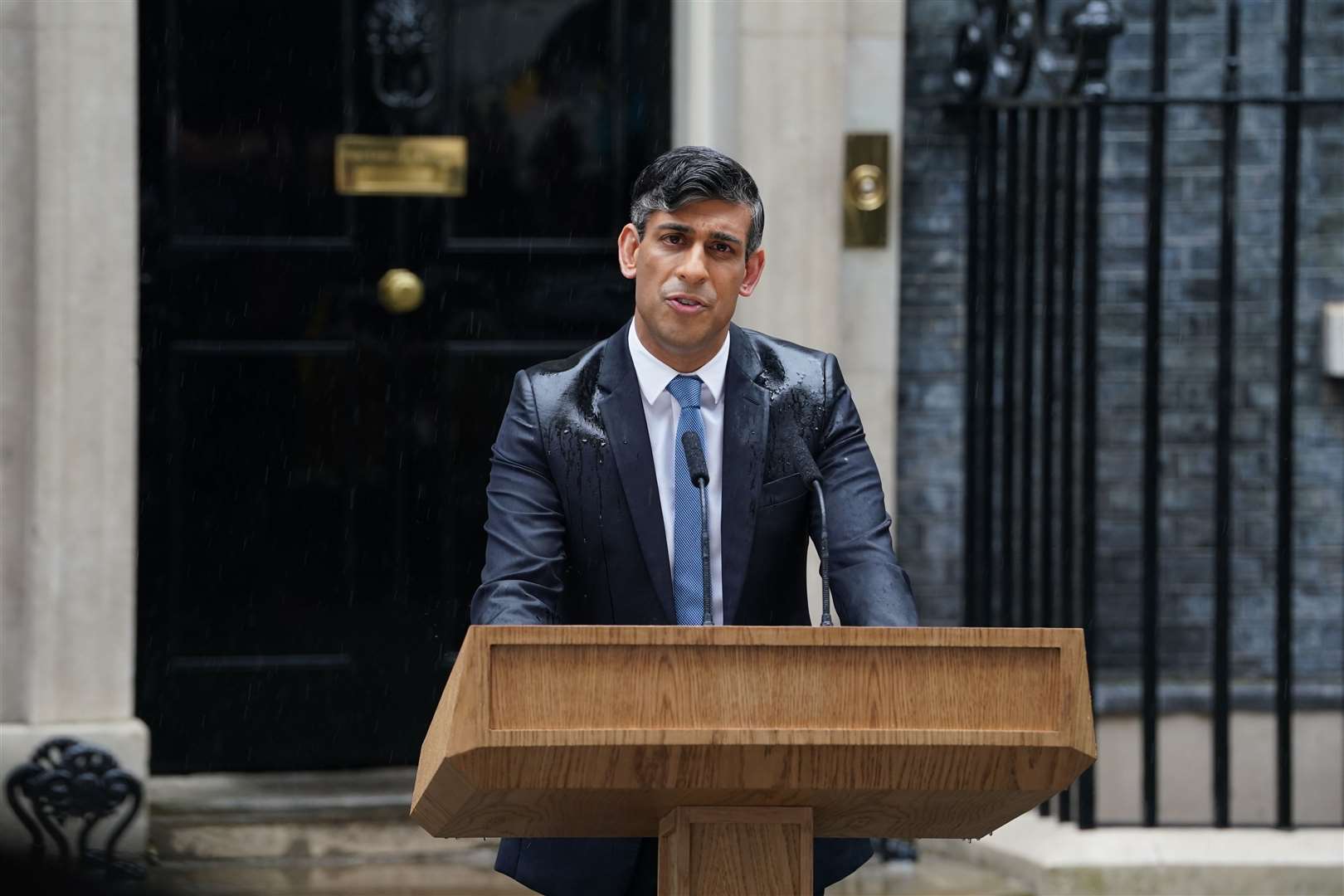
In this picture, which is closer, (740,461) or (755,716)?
(755,716)

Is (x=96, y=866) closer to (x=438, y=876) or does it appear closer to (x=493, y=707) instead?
(x=438, y=876)

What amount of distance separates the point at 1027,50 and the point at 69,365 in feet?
9.57

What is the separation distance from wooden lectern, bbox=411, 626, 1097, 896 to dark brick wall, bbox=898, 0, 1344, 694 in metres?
4.26

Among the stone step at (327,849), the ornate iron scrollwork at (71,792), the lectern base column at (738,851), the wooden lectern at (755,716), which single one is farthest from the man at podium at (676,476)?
the ornate iron scrollwork at (71,792)

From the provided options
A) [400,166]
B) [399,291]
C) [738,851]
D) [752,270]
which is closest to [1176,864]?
[399,291]

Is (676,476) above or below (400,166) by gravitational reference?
below

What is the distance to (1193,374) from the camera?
271 inches

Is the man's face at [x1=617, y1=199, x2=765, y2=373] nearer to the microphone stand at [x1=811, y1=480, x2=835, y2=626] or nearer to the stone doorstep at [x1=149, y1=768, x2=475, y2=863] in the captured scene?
the microphone stand at [x1=811, y1=480, x2=835, y2=626]

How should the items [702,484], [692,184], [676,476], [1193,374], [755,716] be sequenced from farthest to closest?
[1193,374]
[676,476]
[692,184]
[702,484]
[755,716]

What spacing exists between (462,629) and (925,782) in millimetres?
4293

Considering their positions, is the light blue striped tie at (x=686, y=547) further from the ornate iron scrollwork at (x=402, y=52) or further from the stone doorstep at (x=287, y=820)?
the ornate iron scrollwork at (x=402, y=52)

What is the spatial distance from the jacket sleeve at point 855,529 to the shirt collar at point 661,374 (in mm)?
196

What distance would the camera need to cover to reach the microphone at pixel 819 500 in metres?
3.05

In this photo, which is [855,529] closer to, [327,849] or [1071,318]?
[1071,318]
